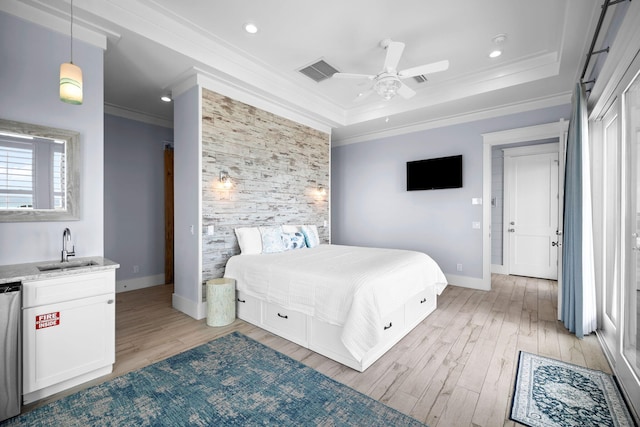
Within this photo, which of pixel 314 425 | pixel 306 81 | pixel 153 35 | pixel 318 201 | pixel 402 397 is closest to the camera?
pixel 314 425

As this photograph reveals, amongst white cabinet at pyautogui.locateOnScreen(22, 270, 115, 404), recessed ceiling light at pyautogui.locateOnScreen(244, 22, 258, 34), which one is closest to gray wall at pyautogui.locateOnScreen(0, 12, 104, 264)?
white cabinet at pyautogui.locateOnScreen(22, 270, 115, 404)

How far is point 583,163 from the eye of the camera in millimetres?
2801

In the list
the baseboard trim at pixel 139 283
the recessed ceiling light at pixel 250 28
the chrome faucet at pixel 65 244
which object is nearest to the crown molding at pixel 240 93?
the recessed ceiling light at pixel 250 28

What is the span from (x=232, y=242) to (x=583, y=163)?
3.99 metres

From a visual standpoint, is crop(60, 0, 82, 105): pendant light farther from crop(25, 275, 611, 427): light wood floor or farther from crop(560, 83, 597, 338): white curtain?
crop(560, 83, 597, 338): white curtain

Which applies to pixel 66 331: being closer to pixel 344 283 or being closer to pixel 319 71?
pixel 344 283

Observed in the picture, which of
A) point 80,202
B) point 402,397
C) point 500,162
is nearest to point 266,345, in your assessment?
point 402,397

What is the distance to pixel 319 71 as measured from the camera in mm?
3785

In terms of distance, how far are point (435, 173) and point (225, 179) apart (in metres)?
3.51

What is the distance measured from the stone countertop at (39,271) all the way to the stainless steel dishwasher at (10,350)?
0.06m

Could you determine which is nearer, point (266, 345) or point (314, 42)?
point (266, 345)

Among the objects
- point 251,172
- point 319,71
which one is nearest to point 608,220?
point 319,71

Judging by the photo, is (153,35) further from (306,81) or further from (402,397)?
(402,397)

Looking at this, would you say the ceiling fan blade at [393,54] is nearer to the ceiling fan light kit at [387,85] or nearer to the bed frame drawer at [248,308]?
the ceiling fan light kit at [387,85]
